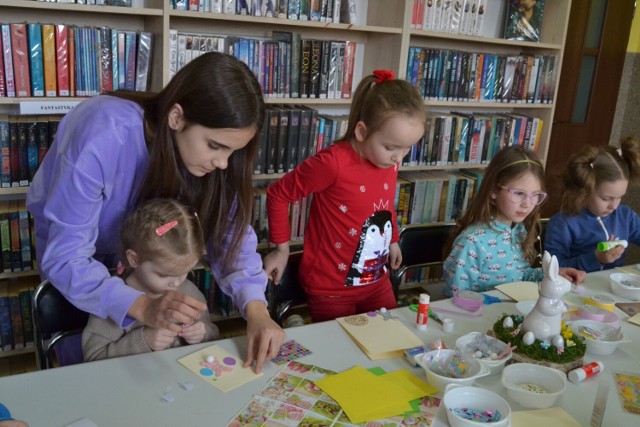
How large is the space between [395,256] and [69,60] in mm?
1390

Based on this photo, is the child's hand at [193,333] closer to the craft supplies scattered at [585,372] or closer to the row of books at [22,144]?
the craft supplies scattered at [585,372]

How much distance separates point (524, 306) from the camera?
1539 mm

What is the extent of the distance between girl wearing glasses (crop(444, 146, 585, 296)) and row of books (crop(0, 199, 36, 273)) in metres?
1.60

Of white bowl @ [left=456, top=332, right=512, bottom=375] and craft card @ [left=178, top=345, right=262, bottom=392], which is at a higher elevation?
white bowl @ [left=456, top=332, right=512, bottom=375]

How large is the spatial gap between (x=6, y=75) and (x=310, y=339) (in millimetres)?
1539

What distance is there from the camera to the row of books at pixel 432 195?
302cm

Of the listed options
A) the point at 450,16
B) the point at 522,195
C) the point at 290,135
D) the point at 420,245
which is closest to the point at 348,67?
the point at 290,135

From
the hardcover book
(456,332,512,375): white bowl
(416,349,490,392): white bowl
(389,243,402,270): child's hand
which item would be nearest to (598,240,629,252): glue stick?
(389,243,402,270): child's hand

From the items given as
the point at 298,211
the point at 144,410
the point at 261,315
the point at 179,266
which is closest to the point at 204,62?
the point at 179,266

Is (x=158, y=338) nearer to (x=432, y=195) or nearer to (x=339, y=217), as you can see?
(x=339, y=217)

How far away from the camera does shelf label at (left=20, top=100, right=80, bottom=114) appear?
83.0 inches

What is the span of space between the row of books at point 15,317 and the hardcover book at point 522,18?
8.68 feet

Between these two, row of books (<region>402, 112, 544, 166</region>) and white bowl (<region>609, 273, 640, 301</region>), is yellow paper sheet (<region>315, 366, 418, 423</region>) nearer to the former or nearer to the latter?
white bowl (<region>609, 273, 640, 301</region>)

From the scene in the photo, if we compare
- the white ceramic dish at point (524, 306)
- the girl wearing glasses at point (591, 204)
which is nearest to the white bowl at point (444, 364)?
the white ceramic dish at point (524, 306)
